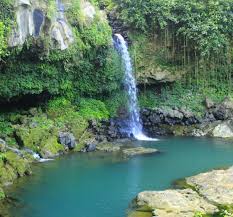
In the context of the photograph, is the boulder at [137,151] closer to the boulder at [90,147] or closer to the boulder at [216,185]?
the boulder at [90,147]

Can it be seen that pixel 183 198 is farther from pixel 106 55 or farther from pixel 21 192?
pixel 106 55

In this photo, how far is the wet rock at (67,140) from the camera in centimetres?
2639

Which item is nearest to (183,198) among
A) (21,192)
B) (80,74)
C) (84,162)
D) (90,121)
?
(21,192)

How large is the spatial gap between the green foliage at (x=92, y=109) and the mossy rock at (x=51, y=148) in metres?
3.68

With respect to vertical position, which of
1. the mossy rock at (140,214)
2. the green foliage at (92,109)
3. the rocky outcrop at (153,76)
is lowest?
the mossy rock at (140,214)

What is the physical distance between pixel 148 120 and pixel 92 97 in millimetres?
3834

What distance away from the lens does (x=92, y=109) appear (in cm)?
3031

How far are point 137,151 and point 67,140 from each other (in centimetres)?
377

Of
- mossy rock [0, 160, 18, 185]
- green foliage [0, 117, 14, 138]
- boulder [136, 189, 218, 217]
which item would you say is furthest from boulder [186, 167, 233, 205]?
green foliage [0, 117, 14, 138]

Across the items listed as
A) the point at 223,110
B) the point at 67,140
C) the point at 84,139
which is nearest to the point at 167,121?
the point at 223,110

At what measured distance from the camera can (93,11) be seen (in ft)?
97.7

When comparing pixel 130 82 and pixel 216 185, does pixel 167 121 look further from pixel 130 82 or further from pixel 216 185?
pixel 216 185

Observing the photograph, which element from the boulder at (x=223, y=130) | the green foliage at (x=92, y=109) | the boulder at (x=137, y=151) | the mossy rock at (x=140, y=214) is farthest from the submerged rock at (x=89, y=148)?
the mossy rock at (x=140, y=214)

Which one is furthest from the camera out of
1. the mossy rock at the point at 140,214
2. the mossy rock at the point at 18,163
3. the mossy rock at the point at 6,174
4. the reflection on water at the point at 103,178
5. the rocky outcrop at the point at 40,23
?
the rocky outcrop at the point at 40,23
